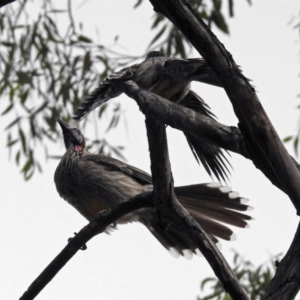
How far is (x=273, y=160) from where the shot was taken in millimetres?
2561

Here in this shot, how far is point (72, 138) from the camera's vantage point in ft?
17.7

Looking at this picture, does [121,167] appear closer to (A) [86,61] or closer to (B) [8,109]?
(A) [86,61]

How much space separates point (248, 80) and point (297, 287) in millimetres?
582

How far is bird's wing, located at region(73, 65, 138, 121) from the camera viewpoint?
351 centimetres

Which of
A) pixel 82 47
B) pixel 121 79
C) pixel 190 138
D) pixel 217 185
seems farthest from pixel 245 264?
Result: pixel 121 79

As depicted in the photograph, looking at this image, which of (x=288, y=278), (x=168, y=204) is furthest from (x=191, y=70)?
(x=288, y=278)

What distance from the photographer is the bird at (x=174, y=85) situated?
3473 millimetres

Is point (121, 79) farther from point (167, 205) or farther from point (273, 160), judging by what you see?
point (273, 160)

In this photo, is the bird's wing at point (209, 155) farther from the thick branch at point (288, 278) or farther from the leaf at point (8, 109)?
the leaf at point (8, 109)

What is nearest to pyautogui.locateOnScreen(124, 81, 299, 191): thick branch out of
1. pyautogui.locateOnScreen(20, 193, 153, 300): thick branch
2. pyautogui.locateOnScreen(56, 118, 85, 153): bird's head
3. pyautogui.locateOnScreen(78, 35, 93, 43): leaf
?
pyautogui.locateOnScreen(20, 193, 153, 300): thick branch

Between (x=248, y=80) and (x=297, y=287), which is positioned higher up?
(x=248, y=80)

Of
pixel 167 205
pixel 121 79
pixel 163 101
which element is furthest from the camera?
pixel 121 79

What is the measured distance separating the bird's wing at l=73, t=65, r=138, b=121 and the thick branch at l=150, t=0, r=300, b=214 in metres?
0.88

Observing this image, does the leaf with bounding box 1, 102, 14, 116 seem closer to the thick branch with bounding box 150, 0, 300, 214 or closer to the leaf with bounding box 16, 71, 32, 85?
the leaf with bounding box 16, 71, 32, 85
